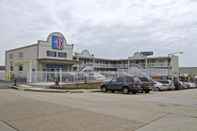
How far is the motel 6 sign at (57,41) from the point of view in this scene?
54469 millimetres

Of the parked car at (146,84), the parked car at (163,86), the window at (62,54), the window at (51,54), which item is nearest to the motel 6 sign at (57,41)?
the window at (62,54)

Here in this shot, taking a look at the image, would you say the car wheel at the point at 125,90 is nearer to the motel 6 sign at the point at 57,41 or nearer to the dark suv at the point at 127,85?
the dark suv at the point at 127,85

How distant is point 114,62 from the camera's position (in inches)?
3871

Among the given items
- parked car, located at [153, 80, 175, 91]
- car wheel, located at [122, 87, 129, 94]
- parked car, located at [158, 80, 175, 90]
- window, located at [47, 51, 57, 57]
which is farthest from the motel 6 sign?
car wheel, located at [122, 87, 129, 94]

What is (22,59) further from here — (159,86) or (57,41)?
(159,86)

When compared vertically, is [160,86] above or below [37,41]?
below

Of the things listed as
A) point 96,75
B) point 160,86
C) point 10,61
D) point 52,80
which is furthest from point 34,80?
point 10,61

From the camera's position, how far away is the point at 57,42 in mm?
54969

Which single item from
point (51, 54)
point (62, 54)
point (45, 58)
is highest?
point (62, 54)

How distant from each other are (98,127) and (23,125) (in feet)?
8.32

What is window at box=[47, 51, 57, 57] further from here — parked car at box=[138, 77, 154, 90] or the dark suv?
the dark suv

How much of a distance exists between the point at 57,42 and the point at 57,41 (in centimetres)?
20

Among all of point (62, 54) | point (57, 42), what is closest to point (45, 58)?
point (57, 42)

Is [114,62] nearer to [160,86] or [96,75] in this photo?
[96,75]
